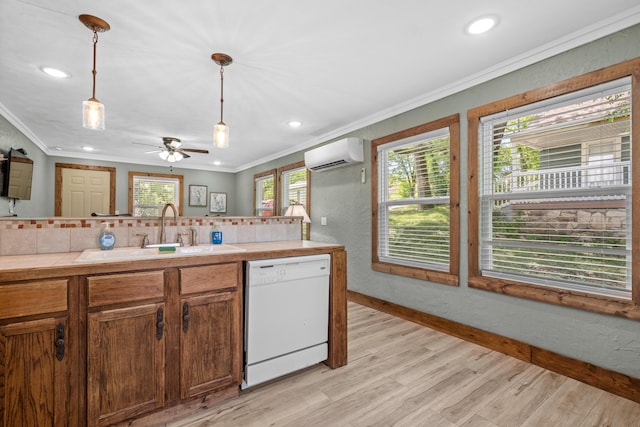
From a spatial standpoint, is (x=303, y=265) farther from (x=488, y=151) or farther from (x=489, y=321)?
(x=488, y=151)

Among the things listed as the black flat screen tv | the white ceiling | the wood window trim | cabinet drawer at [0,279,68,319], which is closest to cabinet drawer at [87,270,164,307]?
cabinet drawer at [0,279,68,319]

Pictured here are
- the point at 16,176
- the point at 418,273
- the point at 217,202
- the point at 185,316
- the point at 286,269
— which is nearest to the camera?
the point at 185,316

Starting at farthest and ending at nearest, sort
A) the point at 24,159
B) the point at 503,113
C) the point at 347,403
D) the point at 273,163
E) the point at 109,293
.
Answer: the point at 273,163
the point at 24,159
the point at 503,113
the point at 347,403
the point at 109,293

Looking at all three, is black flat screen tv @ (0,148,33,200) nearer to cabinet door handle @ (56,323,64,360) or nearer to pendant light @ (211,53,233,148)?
pendant light @ (211,53,233,148)

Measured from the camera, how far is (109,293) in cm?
147

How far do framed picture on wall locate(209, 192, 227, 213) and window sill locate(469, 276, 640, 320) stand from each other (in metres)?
6.46

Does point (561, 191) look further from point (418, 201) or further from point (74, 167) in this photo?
point (74, 167)

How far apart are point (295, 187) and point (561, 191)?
3.95m

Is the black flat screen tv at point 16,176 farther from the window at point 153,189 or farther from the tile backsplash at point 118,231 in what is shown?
the window at point 153,189

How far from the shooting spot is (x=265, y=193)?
21.2 ft

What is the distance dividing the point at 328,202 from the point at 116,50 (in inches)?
119

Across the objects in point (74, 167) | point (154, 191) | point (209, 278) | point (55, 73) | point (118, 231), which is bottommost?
point (209, 278)

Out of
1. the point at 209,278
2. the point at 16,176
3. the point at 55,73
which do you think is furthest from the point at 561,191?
the point at 16,176

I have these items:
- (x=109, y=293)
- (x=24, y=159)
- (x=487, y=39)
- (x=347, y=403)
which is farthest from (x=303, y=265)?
(x=24, y=159)
